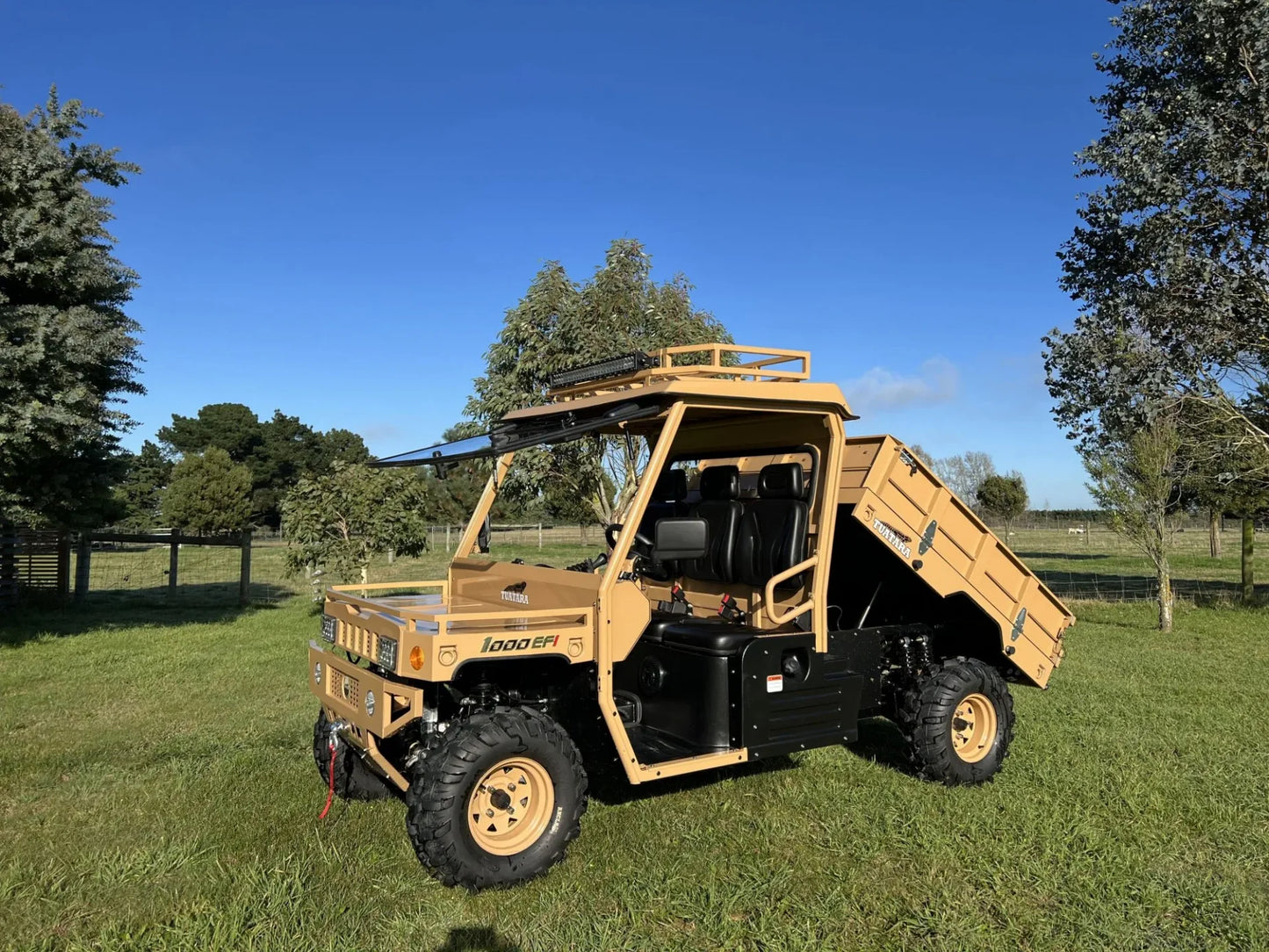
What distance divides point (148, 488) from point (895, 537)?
58827 mm

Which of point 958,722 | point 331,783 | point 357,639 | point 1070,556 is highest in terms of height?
point 357,639

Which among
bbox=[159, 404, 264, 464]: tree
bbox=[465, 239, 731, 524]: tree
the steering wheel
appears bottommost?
the steering wheel

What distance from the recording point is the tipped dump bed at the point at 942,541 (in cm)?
552

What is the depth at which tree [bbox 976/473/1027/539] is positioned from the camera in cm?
4550

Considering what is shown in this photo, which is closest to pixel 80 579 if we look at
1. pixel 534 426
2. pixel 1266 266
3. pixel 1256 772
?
pixel 534 426

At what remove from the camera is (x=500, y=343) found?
13344mm

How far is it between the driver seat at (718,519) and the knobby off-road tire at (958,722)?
154 cm

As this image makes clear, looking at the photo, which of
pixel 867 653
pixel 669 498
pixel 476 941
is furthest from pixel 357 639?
pixel 867 653

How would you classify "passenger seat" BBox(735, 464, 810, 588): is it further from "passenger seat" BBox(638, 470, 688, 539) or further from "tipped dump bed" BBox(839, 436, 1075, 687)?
"passenger seat" BBox(638, 470, 688, 539)

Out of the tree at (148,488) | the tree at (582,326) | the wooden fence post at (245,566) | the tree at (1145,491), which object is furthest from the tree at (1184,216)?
the tree at (148,488)

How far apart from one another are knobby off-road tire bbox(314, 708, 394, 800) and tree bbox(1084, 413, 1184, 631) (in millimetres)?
12709

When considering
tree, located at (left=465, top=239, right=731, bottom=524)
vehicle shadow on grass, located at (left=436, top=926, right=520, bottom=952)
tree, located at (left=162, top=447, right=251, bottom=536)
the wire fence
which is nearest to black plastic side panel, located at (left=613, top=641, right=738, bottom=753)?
vehicle shadow on grass, located at (left=436, top=926, right=520, bottom=952)

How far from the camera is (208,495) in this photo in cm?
4247

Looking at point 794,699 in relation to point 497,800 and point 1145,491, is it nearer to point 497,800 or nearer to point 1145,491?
point 497,800
